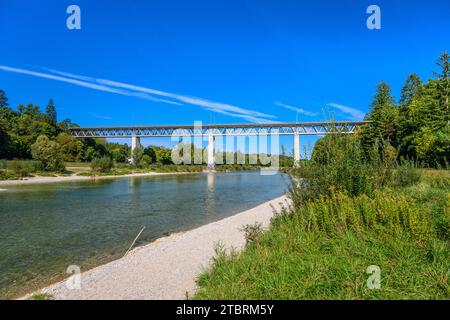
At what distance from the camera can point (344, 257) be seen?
5422 millimetres

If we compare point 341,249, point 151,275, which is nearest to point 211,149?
point 151,275

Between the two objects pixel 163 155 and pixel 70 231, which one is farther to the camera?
pixel 163 155

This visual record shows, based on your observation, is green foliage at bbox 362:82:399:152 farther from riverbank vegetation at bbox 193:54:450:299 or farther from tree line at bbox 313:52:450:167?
riverbank vegetation at bbox 193:54:450:299

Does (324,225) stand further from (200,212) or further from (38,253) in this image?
(200,212)

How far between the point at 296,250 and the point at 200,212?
12626mm

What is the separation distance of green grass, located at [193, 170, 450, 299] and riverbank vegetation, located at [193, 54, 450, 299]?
0.05 ft

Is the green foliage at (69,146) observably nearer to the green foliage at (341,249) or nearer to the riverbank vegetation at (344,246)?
the riverbank vegetation at (344,246)

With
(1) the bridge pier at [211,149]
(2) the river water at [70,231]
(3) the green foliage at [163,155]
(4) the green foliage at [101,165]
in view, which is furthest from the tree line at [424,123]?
(3) the green foliage at [163,155]

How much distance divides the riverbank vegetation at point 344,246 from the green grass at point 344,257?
0.02m

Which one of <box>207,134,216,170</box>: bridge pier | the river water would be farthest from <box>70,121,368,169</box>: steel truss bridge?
the river water

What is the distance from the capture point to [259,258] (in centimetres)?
574

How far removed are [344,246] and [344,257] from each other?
1.88 ft

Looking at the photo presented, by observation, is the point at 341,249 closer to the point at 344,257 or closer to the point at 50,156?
the point at 344,257

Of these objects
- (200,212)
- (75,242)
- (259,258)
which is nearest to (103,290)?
(259,258)
